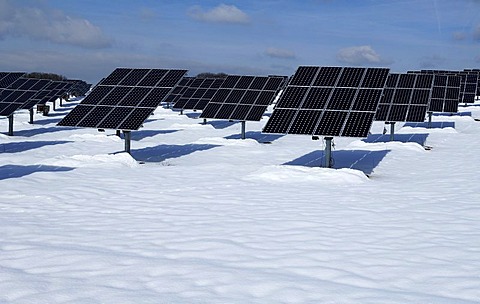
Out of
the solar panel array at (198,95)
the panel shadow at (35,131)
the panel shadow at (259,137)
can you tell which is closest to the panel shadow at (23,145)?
the panel shadow at (35,131)

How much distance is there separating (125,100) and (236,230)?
12442 mm

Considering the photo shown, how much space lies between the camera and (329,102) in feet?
60.4

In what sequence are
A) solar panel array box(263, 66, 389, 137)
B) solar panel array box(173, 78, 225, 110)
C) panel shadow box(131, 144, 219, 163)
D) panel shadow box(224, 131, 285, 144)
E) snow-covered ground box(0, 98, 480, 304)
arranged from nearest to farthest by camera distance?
snow-covered ground box(0, 98, 480, 304), solar panel array box(263, 66, 389, 137), panel shadow box(131, 144, 219, 163), panel shadow box(224, 131, 285, 144), solar panel array box(173, 78, 225, 110)

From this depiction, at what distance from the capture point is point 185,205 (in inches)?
488

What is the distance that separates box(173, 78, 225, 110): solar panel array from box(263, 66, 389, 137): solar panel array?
76.4 feet

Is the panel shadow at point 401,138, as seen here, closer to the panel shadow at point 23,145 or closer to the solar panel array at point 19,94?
the panel shadow at point 23,145

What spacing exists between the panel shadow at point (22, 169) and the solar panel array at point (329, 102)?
671cm

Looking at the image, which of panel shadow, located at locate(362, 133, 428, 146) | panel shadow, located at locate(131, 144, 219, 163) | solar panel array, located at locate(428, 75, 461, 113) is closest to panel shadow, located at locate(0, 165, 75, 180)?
panel shadow, located at locate(131, 144, 219, 163)

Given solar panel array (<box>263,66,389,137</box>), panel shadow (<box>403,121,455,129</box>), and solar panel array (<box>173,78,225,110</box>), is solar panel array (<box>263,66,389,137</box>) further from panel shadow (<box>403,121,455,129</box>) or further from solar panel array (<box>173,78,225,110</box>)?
solar panel array (<box>173,78,225,110</box>)

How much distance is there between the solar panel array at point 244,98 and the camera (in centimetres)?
2798

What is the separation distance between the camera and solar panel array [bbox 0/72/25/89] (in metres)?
32.5

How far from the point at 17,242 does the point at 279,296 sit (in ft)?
15.8

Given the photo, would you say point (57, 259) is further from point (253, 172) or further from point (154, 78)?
point (154, 78)

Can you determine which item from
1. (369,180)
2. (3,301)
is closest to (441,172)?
(369,180)
